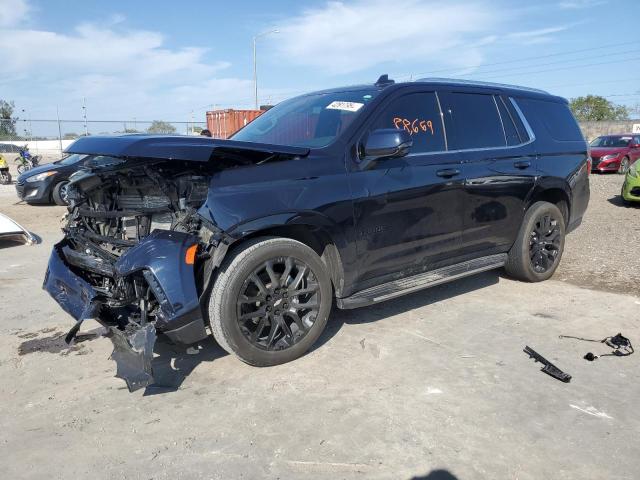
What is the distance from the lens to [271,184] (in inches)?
128

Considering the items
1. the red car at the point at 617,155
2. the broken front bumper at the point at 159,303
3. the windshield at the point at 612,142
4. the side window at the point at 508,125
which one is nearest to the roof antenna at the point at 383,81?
the side window at the point at 508,125

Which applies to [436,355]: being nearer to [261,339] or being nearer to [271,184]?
[261,339]

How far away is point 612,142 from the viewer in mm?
18500

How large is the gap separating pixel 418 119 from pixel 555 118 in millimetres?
2176

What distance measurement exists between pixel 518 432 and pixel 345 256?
154 cm

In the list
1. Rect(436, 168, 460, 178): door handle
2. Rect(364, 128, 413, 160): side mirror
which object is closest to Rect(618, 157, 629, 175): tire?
Rect(436, 168, 460, 178): door handle

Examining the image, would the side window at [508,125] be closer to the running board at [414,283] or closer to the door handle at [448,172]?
the door handle at [448,172]

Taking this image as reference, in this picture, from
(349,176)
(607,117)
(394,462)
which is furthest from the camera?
(607,117)

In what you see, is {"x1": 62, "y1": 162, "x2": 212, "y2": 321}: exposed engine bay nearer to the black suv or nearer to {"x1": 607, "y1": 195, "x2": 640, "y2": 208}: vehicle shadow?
the black suv

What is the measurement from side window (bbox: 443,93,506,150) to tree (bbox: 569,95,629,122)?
191ft

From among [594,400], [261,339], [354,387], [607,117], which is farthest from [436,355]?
[607,117]

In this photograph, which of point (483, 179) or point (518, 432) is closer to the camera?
point (518, 432)

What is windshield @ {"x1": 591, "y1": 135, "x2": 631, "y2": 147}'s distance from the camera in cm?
1812

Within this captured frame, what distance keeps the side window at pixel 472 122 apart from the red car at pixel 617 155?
14634 millimetres
